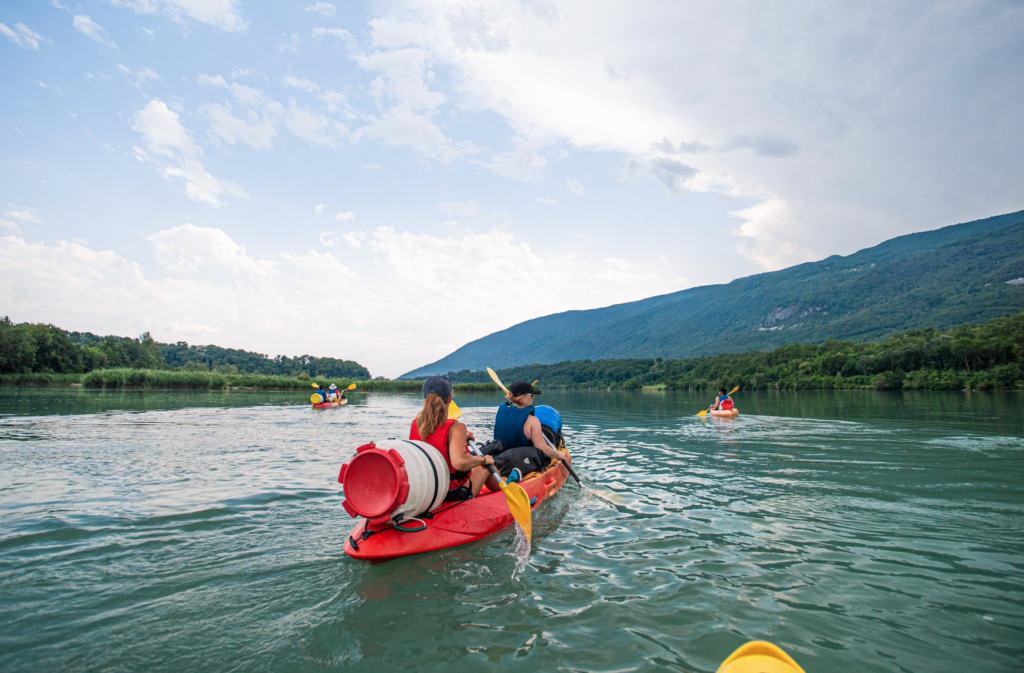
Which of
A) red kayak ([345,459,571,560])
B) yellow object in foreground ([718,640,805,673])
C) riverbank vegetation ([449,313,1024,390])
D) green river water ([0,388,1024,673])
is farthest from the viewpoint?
riverbank vegetation ([449,313,1024,390])

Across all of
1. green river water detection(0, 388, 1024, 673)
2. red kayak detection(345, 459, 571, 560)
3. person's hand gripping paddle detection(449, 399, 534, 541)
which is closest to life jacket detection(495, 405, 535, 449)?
green river water detection(0, 388, 1024, 673)

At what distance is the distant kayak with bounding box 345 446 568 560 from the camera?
5.36 meters

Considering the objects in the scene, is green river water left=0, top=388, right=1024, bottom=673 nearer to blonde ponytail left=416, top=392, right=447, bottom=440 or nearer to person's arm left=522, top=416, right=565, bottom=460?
person's arm left=522, top=416, right=565, bottom=460

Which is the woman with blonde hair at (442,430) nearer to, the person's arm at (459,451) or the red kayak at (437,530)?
the person's arm at (459,451)

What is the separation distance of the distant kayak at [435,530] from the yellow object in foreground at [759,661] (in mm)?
3993

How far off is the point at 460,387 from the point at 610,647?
217 feet

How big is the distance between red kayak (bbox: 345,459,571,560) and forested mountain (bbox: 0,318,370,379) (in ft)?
245

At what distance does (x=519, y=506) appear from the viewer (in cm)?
612

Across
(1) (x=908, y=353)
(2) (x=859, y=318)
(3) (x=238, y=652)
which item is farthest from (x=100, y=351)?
(2) (x=859, y=318)

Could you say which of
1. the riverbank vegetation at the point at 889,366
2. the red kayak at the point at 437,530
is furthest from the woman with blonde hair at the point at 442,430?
the riverbank vegetation at the point at 889,366

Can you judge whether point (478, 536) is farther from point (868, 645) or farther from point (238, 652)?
point (868, 645)

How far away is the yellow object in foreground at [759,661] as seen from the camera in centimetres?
209

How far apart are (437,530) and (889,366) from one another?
78162mm

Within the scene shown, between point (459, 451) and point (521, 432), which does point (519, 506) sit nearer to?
point (459, 451)
